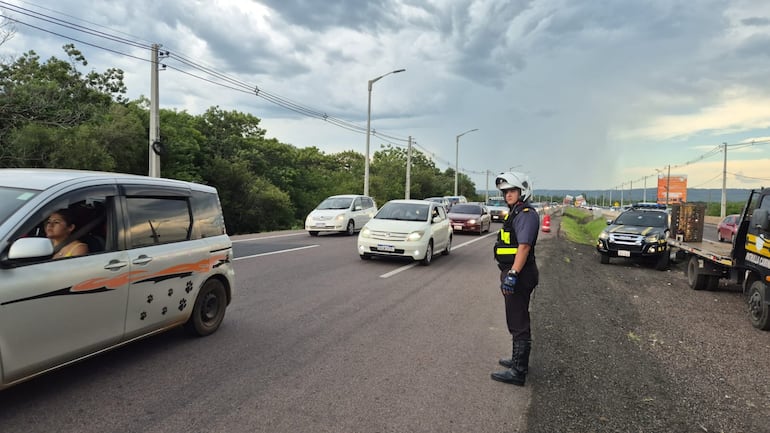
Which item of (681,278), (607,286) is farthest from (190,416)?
(681,278)

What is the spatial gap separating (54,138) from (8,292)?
23.7m

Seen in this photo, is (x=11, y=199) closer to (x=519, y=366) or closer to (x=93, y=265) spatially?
(x=93, y=265)

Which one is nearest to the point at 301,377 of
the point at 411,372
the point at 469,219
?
the point at 411,372

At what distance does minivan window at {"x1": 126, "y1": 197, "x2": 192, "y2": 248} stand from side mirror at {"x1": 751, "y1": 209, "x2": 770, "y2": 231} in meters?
7.79

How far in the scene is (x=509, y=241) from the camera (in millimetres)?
4461

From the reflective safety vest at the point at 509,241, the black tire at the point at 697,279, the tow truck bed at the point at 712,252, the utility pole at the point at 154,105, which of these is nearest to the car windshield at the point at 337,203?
the utility pole at the point at 154,105

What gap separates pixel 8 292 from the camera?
10.5 ft

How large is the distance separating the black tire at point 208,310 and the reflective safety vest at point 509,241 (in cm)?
336

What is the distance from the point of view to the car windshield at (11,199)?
347cm

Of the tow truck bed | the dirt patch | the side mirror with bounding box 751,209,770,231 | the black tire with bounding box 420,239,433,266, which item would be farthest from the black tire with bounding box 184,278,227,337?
the tow truck bed

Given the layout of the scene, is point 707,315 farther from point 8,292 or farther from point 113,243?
point 8,292

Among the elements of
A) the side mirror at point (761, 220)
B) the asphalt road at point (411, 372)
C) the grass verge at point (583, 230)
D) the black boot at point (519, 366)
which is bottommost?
the grass verge at point (583, 230)

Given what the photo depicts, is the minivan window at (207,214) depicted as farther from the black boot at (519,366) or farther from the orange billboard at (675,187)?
the orange billboard at (675,187)

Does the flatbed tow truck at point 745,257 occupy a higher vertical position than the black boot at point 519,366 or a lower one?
higher
